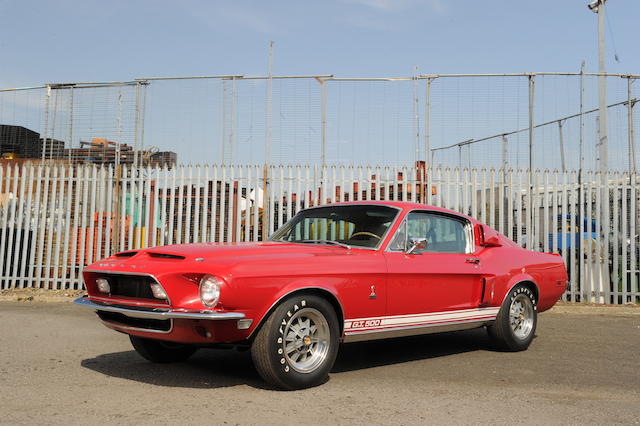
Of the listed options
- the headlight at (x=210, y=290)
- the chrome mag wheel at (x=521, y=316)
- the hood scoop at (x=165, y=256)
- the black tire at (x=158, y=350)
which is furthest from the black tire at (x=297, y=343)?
the chrome mag wheel at (x=521, y=316)

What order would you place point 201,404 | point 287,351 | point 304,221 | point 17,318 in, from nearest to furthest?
point 201,404, point 287,351, point 304,221, point 17,318

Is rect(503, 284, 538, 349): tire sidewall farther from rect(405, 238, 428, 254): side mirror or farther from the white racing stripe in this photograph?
rect(405, 238, 428, 254): side mirror

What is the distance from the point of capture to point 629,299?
1080 cm

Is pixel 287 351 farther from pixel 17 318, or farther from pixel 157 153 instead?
pixel 157 153

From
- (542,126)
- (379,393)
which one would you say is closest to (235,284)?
(379,393)

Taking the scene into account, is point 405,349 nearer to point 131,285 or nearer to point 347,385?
point 347,385

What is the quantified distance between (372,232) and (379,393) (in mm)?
1553

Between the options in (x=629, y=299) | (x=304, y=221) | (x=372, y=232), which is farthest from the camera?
(x=629, y=299)

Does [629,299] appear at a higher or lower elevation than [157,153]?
lower

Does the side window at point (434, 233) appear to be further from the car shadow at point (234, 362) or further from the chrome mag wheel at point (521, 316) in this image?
the car shadow at point (234, 362)

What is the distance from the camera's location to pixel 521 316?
642cm

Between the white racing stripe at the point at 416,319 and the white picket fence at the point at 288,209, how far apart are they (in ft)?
16.9

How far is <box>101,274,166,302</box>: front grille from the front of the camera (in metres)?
4.40

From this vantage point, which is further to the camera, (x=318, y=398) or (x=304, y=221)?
(x=304, y=221)
